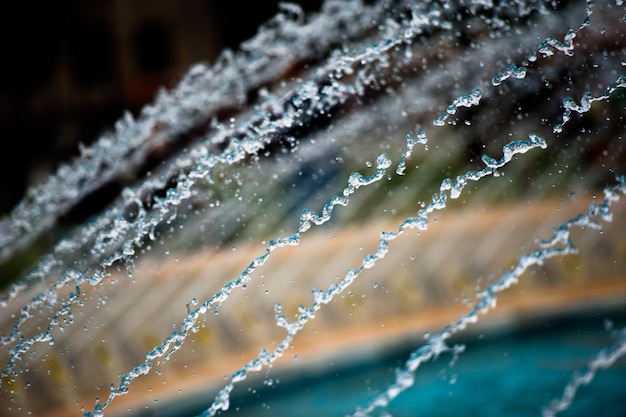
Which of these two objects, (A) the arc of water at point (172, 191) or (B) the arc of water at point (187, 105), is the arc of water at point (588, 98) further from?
(B) the arc of water at point (187, 105)

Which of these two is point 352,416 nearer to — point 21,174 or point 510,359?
point 510,359

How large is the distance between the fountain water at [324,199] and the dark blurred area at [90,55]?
383 centimetres

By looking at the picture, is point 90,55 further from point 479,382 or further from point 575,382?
point 575,382

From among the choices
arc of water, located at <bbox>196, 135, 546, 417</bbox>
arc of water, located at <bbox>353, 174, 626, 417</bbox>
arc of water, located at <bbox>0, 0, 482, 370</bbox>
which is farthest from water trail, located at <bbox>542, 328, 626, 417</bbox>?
arc of water, located at <bbox>0, 0, 482, 370</bbox>

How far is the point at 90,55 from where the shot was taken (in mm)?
8133

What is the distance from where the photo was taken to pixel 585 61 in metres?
2.01

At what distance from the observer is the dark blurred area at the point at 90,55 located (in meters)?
6.82

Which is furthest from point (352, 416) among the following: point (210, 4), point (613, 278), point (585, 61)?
point (210, 4)

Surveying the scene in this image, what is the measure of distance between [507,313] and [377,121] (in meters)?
1.23

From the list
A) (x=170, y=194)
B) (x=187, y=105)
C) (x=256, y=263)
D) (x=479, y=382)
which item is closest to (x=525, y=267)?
(x=479, y=382)

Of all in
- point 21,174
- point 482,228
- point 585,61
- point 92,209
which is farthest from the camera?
point 21,174

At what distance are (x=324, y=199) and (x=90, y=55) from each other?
22.6 feet

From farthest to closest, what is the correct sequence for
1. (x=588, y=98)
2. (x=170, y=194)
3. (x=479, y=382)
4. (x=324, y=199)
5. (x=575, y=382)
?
1. (x=324, y=199)
2. (x=479, y=382)
3. (x=170, y=194)
4. (x=575, y=382)
5. (x=588, y=98)

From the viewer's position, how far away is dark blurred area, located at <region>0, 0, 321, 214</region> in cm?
682
